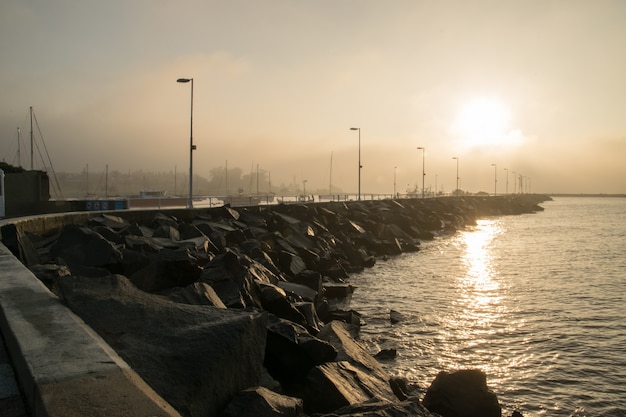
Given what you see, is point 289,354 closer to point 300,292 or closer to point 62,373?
point 62,373

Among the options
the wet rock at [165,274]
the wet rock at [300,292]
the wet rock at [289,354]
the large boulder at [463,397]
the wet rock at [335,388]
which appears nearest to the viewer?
the wet rock at [335,388]

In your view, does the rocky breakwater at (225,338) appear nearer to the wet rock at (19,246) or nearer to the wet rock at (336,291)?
the wet rock at (19,246)

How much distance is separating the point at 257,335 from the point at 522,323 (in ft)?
32.7

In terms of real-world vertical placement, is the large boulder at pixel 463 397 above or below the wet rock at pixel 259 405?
below

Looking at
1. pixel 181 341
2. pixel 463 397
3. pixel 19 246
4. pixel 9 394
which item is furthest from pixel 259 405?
pixel 19 246

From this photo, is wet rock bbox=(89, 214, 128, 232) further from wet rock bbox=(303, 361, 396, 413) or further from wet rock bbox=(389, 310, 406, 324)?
wet rock bbox=(303, 361, 396, 413)

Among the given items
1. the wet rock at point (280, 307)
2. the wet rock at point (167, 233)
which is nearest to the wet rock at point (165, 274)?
the wet rock at point (280, 307)

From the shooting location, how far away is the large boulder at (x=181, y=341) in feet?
12.6

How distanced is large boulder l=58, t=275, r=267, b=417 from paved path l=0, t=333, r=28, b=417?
0.74m

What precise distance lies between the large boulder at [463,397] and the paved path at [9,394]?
4.91 metres

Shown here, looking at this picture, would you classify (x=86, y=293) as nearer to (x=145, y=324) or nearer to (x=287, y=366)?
(x=145, y=324)

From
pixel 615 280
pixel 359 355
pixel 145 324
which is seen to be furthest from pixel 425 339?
pixel 615 280

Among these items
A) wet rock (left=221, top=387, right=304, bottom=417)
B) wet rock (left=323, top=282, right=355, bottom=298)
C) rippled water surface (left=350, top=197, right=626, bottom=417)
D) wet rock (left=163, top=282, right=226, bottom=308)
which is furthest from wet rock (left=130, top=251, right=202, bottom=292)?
wet rock (left=323, top=282, right=355, bottom=298)

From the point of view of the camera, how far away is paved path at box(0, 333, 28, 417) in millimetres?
3236
